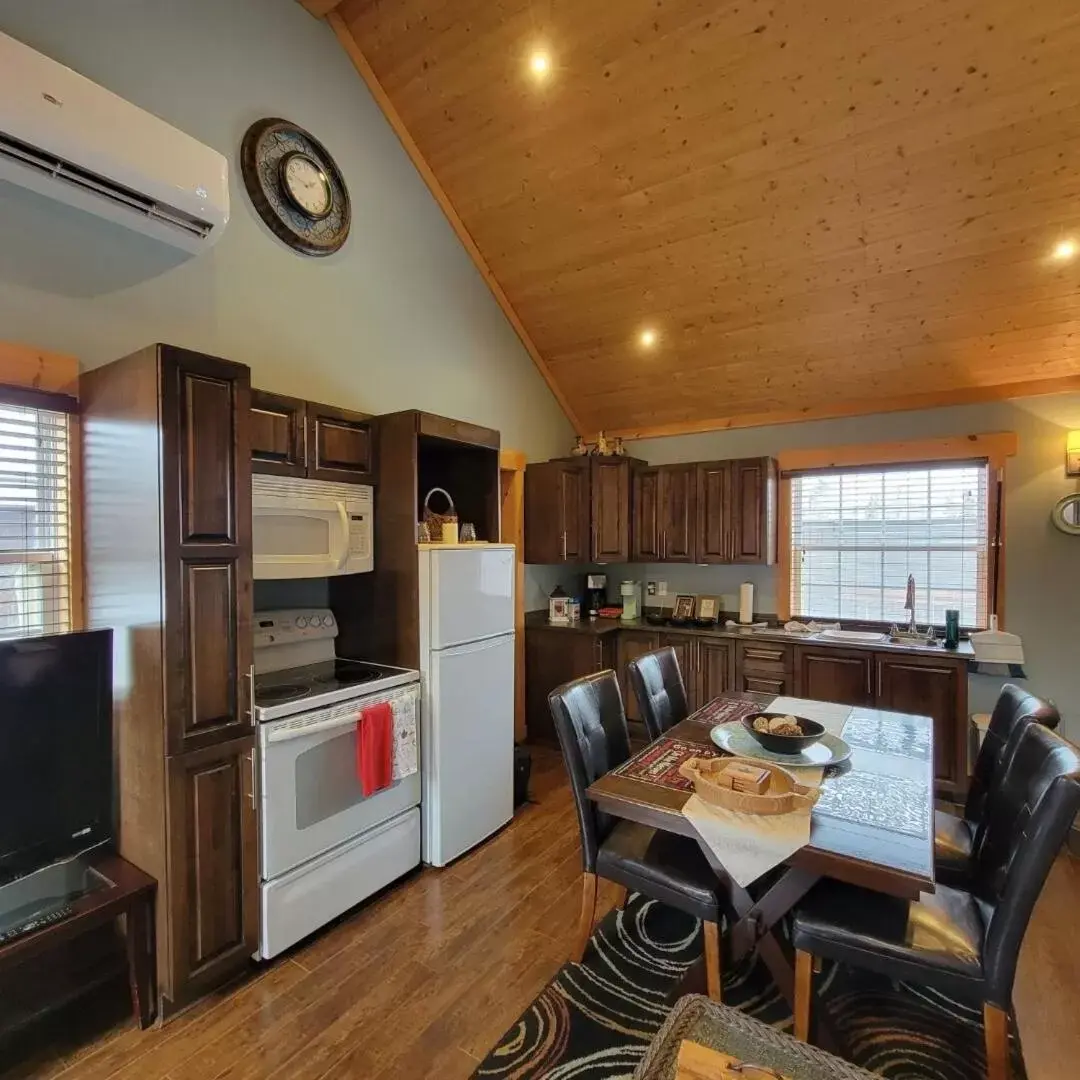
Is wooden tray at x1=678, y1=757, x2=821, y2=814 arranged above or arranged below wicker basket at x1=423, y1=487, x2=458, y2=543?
below

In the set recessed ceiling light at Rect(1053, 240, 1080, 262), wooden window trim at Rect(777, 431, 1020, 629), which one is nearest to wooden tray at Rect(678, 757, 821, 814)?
wooden window trim at Rect(777, 431, 1020, 629)

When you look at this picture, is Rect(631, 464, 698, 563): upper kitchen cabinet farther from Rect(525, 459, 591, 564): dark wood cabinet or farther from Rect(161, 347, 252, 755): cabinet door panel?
Rect(161, 347, 252, 755): cabinet door panel

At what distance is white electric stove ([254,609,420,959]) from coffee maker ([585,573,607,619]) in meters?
2.45

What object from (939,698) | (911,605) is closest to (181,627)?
(939,698)

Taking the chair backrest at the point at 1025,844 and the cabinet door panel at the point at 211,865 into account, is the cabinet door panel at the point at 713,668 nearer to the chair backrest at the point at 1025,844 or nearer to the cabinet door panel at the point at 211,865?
the chair backrest at the point at 1025,844

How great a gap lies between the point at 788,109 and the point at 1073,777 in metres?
3.04

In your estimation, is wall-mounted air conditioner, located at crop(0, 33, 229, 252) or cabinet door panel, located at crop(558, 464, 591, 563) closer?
wall-mounted air conditioner, located at crop(0, 33, 229, 252)

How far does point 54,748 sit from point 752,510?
4.06 m

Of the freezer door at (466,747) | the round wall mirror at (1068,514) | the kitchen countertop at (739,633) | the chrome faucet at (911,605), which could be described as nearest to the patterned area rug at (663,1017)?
the freezer door at (466,747)

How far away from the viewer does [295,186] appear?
9.84ft

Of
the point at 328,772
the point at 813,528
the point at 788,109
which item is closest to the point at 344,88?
the point at 788,109

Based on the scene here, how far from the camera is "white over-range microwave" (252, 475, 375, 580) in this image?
8.23ft

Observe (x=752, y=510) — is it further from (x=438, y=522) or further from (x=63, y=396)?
(x=63, y=396)

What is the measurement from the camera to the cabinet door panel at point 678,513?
4.62 m
